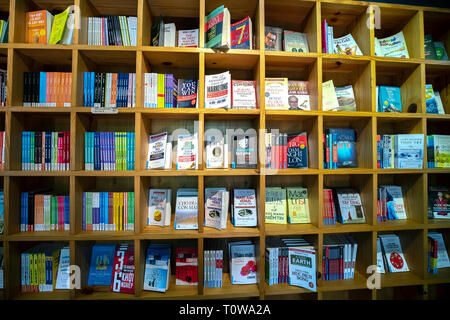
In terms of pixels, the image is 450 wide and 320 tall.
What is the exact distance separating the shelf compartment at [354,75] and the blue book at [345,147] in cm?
25

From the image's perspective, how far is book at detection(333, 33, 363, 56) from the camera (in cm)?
171

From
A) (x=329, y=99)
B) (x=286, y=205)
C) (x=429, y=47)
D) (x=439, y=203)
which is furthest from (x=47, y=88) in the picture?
(x=439, y=203)

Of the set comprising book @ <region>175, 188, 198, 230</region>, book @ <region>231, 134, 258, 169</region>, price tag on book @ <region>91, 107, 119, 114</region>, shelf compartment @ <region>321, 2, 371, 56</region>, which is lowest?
book @ <region>175, 188, 198, 230</region>

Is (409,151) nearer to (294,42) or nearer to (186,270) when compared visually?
(294,42)

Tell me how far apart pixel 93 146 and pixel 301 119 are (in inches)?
67.0

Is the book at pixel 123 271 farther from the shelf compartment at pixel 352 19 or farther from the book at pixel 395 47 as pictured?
the book at pixel 395 47

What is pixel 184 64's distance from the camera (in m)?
1.76

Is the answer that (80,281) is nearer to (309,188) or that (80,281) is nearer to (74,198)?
(74,198)

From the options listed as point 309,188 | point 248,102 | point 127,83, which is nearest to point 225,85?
point 248,102

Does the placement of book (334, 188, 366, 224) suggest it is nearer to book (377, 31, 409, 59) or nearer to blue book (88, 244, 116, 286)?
book (377, 31, 409, 59)

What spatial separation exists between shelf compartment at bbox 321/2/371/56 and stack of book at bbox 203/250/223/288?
2022mm

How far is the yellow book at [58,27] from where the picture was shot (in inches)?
59.0

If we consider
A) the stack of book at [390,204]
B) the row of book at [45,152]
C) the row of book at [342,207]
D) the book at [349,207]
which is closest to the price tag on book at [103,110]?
the row of book at [45,152]

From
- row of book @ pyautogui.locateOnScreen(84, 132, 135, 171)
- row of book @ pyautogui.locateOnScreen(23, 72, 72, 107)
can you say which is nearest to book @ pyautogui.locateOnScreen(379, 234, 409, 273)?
row of book @ pyautogui.locateOnScreen(84, 132, 135, 171)
